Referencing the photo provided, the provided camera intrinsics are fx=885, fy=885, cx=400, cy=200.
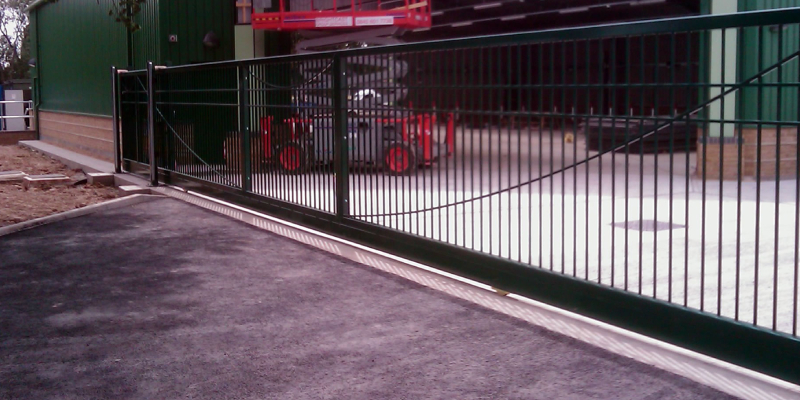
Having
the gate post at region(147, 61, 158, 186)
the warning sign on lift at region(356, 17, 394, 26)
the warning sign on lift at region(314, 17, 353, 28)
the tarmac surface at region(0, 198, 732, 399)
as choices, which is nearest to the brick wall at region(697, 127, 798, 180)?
the warning sign on lift at region(356, 17, 394, 26)

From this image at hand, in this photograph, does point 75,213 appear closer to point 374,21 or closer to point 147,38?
point 374,21

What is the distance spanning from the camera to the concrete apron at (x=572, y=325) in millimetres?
4754

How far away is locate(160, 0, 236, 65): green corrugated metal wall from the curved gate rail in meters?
5.04

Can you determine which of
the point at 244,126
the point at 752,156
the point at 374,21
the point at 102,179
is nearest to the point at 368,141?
the point at 244,126

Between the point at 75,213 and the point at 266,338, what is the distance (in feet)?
21.7

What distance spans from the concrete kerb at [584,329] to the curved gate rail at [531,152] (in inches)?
3.2

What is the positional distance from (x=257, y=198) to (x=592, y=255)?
172 inches

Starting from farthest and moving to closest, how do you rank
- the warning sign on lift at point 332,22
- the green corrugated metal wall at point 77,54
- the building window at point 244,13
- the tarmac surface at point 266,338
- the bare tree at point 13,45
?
the bare tree at point 13,45, the green corrugated metal wall at point 77,54, the building window at point 244,13, the warning sign on lift at point 332,22, the tarmac surface at point 266,338

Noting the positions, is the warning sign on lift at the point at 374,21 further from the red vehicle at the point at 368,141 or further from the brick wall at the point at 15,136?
the brick wall at the point at 15,136

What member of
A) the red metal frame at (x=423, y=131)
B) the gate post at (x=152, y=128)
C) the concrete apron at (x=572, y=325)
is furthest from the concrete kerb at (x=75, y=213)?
the red metal frame at (x=423, y=131)

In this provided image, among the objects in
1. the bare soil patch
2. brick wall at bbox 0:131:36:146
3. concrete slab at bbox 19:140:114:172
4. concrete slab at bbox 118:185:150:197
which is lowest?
the bare soil patch

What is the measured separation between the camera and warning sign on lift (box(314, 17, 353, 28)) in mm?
18812

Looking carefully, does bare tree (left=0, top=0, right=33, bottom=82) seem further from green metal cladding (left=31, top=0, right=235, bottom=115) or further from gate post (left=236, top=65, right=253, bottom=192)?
gate post (left=236, top=65, right=253, bottom=192)

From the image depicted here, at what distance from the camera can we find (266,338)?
5.93 meters
